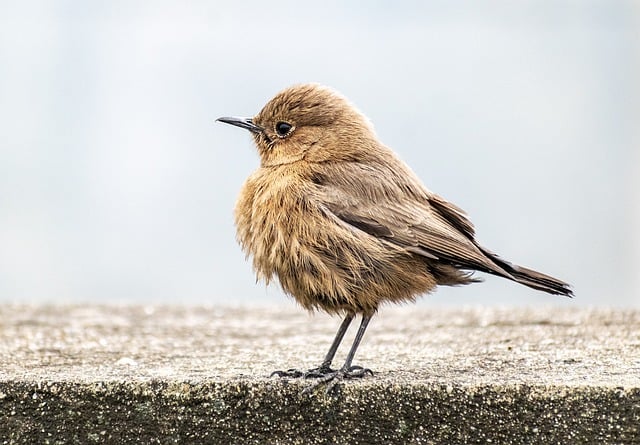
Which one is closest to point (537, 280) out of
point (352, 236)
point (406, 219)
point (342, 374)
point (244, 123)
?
point (406, 219)

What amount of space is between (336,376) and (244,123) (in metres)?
1.45

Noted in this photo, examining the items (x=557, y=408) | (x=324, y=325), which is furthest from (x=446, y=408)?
(x=324, y=325)

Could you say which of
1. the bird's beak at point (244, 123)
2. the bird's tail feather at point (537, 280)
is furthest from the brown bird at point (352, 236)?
the bird's beak at point (244, 123)

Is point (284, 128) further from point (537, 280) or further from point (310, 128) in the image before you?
point (537, 280)

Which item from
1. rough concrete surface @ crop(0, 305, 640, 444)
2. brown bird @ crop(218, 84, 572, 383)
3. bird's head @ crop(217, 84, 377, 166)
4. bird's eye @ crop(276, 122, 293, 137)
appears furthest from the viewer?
bird's eye @ crop(276, 122, 293, 137)

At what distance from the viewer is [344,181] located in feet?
13.0

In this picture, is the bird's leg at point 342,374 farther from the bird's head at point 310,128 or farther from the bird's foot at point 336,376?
the bird's head at point 310,128

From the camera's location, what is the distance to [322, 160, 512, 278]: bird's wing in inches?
149

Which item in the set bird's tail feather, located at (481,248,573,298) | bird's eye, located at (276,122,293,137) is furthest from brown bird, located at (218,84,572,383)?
bird's eye, located at (276,122,293,137)

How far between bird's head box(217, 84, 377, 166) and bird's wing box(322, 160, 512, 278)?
26cm

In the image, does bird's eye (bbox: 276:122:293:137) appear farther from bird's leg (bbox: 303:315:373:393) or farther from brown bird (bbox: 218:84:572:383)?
bird's leg (bbox: 303:315:373:393)

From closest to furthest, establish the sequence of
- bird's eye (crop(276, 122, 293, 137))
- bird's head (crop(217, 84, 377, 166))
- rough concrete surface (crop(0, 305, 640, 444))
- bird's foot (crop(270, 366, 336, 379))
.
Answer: rough concrete surface (crop(0, 305, 640, 444)) → bird's foot (crop(270, 366, 336, 379)) → bird's head (crop(217, 84, 377, 166)) → bird's eye (crop(276, 122, 293, 137))

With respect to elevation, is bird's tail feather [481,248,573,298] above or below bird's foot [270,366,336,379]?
above

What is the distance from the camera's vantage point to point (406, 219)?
3.86 m
